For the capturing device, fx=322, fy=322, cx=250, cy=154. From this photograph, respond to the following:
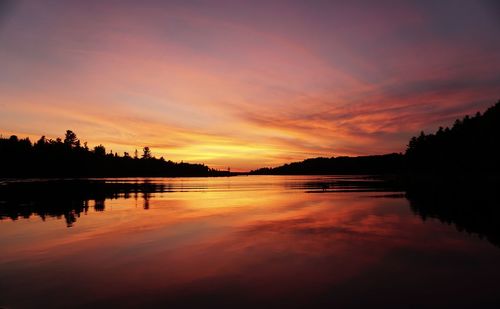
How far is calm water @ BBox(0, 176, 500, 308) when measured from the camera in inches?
443

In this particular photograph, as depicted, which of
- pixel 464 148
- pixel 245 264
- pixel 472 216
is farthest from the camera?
pixel 464 148

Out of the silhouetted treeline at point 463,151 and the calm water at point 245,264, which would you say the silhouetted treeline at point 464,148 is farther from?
the calm water at point 245,264

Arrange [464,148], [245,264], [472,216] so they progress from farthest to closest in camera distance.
Result: 1. [464,148]
2. [472,216]
3. [245,264]

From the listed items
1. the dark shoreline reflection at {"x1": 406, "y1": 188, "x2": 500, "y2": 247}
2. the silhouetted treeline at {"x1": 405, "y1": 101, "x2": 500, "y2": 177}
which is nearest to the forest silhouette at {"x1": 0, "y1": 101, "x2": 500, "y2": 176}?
the silhouetted treeline at {"x1": 405, "y1": 101, "x2": 500, "y2": 177}

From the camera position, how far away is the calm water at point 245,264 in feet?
36.9

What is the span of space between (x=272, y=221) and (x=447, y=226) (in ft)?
43.7

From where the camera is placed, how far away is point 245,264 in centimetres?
1524

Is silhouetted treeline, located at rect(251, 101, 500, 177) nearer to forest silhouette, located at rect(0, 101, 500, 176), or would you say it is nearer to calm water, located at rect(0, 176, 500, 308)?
forest silhouette, located at rect(0, 101, 500, 176)

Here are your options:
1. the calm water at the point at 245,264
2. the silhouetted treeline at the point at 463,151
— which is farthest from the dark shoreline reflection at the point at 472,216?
the silhouetted treeline at the point at 463,151

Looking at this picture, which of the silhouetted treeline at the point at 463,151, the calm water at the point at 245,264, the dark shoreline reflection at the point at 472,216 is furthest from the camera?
the silhouetted treeline at the point at 463,151

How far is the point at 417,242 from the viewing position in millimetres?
19281

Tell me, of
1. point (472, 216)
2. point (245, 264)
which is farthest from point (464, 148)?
point (245, 264)

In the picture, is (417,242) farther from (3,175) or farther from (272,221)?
(3,175)

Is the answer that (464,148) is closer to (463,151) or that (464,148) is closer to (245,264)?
(463,151)
